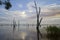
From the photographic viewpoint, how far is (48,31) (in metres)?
22.8

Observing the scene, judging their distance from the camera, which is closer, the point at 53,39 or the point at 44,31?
the point at 53,39

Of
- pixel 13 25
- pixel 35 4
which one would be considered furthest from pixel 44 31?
pixel 13 25

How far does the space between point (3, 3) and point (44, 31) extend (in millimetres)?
12744

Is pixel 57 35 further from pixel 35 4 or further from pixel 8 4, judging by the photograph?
pixel 8 4

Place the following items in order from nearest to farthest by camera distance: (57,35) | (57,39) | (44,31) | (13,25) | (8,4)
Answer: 1. (8,4)
2. (57,39)
3. (57,35)
4. (44,31)
5. (13,25)

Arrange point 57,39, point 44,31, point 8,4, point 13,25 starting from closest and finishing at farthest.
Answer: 1. point 8,4
2. point 57,39
3. point 44,31
4. point 13,25

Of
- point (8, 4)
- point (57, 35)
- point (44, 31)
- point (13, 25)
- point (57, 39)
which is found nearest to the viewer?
point (8, 4)

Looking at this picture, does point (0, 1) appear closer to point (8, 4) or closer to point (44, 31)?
point (8, 4)

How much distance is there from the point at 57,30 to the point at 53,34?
0.64 meters

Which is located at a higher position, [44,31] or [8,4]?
[8,4]

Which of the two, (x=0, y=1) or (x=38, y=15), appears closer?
(x=0, y=1)

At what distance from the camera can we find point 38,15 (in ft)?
78.6

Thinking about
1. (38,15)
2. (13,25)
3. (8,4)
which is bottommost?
(13,25)

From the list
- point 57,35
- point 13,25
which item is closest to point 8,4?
point 57,35
